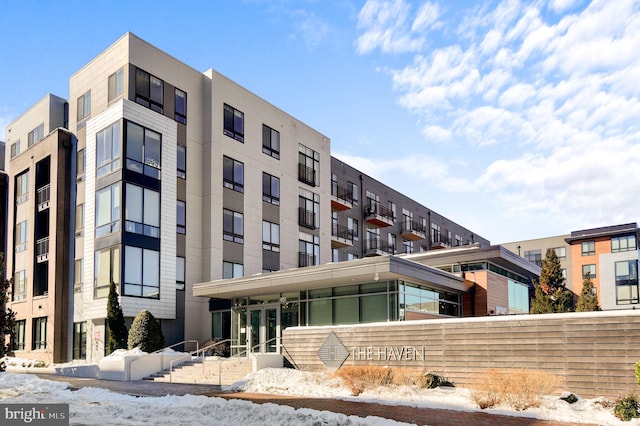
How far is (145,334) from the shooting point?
2605cm

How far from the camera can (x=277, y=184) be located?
38344 millimetres

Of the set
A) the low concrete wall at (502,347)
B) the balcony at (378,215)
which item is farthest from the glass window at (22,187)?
the balcony at (378,215)

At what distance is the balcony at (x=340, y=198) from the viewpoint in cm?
4509

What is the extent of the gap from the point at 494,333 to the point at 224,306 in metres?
17.0

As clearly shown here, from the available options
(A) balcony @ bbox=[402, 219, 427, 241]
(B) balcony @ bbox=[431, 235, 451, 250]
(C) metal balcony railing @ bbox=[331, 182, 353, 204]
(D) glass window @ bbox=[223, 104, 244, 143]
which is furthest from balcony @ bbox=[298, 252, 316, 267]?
(B) balcony @ bbox=[431, 235, 451, 250]

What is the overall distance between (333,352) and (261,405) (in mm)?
7673

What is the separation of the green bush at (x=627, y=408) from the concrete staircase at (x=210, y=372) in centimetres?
1275

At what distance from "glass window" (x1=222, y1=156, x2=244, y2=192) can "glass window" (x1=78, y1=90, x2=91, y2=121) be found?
309 inches

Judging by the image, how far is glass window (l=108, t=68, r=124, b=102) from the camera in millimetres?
30578

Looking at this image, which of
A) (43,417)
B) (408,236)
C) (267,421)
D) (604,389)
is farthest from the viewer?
(408,236)

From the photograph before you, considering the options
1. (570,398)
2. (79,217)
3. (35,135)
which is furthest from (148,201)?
(570,398)

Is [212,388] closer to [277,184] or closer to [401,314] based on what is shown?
[401,314]

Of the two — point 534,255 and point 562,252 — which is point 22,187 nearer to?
point 562,252

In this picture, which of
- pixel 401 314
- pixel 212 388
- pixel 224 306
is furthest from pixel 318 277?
pixel 224 306
